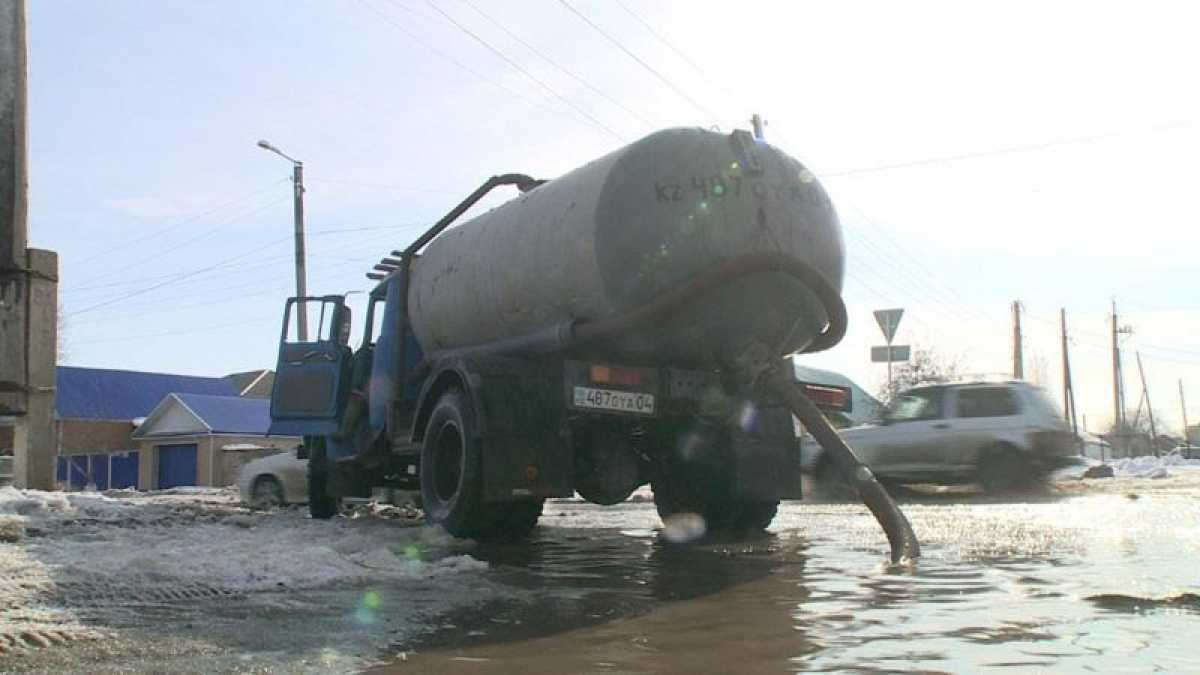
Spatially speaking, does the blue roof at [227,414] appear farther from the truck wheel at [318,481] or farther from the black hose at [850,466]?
the black hose at [850,466]

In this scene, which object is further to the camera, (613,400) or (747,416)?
(747,416)

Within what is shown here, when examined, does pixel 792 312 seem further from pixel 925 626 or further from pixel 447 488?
pixel 925 626

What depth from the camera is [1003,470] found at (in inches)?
596

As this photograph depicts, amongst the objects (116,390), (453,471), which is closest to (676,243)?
(453,471)

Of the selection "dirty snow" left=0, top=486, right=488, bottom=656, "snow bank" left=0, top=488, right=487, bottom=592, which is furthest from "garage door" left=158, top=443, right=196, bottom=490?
"dirty snow" left=0, top=486, right=488, bottom=656

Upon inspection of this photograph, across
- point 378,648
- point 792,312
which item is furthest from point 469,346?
point 378,648

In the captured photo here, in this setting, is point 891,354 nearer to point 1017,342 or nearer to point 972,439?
point 972,439

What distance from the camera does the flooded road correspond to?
3773mm

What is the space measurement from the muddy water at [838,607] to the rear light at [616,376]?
1.29m

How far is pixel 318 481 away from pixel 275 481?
288cm

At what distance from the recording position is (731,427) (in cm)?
855

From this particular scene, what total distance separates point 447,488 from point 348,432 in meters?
3.14

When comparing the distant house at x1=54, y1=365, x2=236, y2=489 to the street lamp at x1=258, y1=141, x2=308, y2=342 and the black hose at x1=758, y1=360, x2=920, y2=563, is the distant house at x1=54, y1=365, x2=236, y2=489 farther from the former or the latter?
the black hose at x1=758, y1=360, x2=920, y2=563

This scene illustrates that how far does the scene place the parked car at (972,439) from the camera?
14.9 meters
